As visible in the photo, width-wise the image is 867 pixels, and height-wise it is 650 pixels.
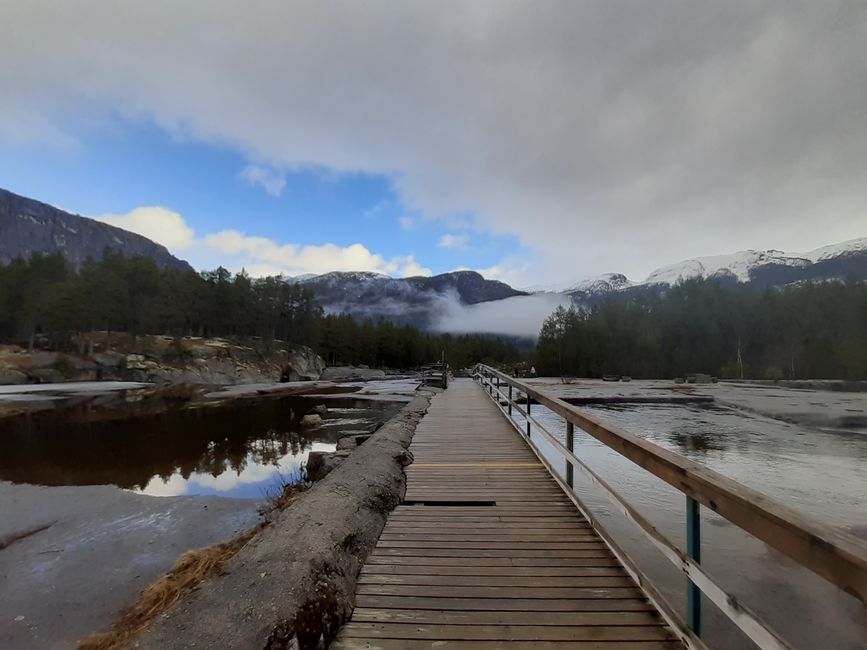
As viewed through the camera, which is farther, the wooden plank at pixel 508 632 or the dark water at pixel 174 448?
the dark water at pixel 174 448

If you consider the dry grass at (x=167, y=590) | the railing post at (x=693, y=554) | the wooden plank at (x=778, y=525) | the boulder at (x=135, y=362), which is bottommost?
the dry grass at (x=167, y=590)

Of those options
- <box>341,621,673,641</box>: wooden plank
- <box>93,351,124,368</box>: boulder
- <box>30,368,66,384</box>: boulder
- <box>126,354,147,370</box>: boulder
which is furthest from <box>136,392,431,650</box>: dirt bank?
<box>93,351,124,368</box>: boulder

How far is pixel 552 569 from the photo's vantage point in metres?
3.29

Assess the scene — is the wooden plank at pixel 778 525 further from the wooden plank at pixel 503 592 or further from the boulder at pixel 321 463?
the boulder at pixel 321 463

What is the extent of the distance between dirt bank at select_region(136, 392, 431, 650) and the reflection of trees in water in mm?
8381

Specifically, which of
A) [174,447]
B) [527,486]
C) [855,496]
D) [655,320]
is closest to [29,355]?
[174,447]

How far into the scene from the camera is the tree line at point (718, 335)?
49031 mm

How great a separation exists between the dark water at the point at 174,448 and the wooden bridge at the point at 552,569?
21.9 ft

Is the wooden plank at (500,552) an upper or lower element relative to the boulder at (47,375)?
upper

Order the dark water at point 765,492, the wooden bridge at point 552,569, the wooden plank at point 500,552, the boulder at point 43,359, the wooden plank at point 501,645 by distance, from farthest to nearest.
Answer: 1. the boulder at point 43,359
2. the dark water at point 765,492
3. the wooden plank at point 500,552
4. the wooden plank at point 501,645
5. the wooden bridge at point 552,569

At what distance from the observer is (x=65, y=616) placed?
15.7 feet

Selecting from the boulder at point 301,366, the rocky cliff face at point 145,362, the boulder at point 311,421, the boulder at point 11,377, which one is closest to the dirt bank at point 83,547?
the boulder at point 311,421

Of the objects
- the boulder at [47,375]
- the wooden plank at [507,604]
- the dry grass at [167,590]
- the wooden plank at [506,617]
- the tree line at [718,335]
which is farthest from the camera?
the tree line at [718,335]

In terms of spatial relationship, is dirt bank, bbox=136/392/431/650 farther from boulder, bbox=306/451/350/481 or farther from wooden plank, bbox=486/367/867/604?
boulder, bbox=306/451/350/481
